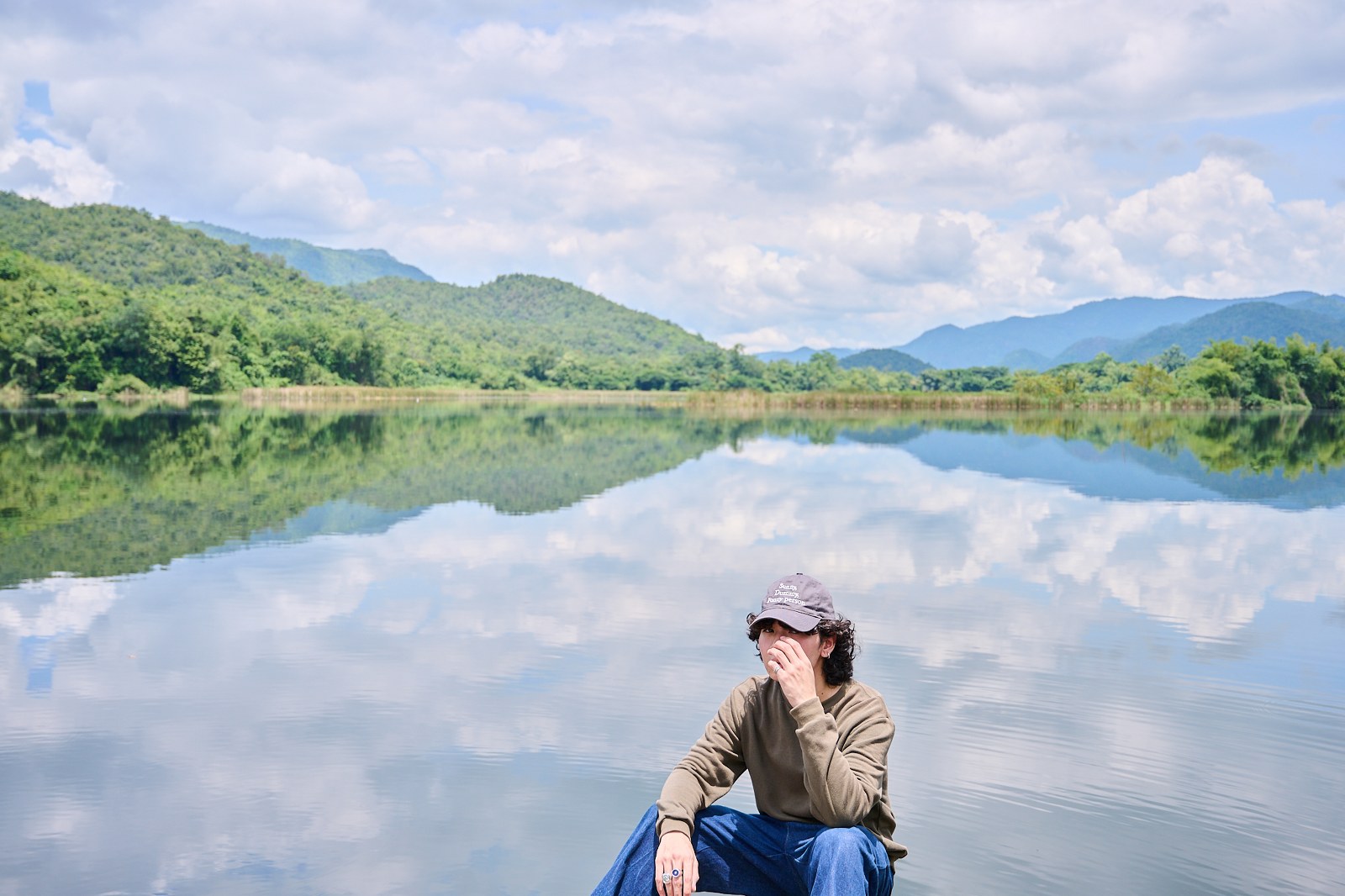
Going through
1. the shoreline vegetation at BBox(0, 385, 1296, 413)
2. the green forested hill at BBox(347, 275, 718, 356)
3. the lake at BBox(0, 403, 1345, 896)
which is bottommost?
the lake at BBox(0, 403, 1345, 896)

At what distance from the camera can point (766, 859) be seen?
9.93ft

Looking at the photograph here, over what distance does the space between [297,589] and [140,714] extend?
336 centimetres

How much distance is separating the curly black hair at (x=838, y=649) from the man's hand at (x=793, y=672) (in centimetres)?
13

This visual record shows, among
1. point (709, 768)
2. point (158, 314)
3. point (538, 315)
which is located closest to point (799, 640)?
point (709, 768)

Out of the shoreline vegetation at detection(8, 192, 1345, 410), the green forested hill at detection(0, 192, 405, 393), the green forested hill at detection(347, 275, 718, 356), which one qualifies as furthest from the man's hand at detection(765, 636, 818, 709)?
the green forested hill at detection(347, 275, 718, 356)

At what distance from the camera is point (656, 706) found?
5.84 m

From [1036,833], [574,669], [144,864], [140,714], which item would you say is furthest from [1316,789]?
[140,714]

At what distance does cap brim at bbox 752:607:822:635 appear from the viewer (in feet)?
9.27

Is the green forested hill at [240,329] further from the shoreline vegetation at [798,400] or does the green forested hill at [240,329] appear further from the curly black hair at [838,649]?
the curly black hair at [838,649]

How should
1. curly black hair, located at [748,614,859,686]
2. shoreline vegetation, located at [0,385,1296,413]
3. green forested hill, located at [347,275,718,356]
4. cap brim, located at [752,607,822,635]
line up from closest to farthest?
cap brim, located at [752,607,822,635] → curly black hair, located at [748,614,859,686] → shoreline vegetation, located at [0,385,1296,413] → green forested hill, located at [347,275,718,356]

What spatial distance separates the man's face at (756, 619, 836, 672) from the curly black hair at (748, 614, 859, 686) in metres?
0.01

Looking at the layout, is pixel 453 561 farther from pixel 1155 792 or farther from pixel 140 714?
pixel 1155 792

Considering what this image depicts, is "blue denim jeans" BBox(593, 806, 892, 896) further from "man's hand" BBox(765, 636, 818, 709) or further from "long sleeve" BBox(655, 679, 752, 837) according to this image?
"man's hand" BBox(765, 636, 818, 709)

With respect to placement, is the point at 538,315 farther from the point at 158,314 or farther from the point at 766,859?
the point at 766,859
